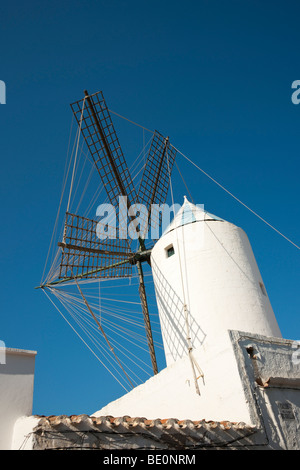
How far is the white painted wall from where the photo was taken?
3.71m

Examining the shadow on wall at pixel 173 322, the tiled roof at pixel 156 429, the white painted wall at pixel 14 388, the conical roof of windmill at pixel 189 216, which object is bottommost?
the tiled roof at pixel 156 429

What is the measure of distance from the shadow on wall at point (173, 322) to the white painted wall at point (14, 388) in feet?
10.1

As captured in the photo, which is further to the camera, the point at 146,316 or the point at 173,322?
the point at 146,316

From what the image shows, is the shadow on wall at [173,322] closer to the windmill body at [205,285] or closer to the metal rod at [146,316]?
the windmill body at [205,285]

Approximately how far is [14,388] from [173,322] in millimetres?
3652

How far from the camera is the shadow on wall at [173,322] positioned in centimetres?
670

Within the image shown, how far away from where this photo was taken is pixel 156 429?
400 centimetres

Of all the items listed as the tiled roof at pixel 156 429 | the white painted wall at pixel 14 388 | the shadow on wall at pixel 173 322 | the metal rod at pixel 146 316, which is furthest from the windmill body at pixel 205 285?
the white painted wall at pixel 14 388

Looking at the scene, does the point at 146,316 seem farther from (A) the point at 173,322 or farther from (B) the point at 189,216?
(B) the point at 189,216

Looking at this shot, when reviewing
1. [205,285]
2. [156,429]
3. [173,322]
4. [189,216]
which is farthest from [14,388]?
[189,216]

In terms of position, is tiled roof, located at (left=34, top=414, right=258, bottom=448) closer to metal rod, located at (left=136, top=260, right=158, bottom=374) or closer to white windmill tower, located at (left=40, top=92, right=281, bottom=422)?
white windmill tower, located at (left=40, top=92, right=281, bottom=422)

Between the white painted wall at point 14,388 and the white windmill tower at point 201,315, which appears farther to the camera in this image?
the white windmill tower at point 201,315

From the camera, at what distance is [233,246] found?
757cm
